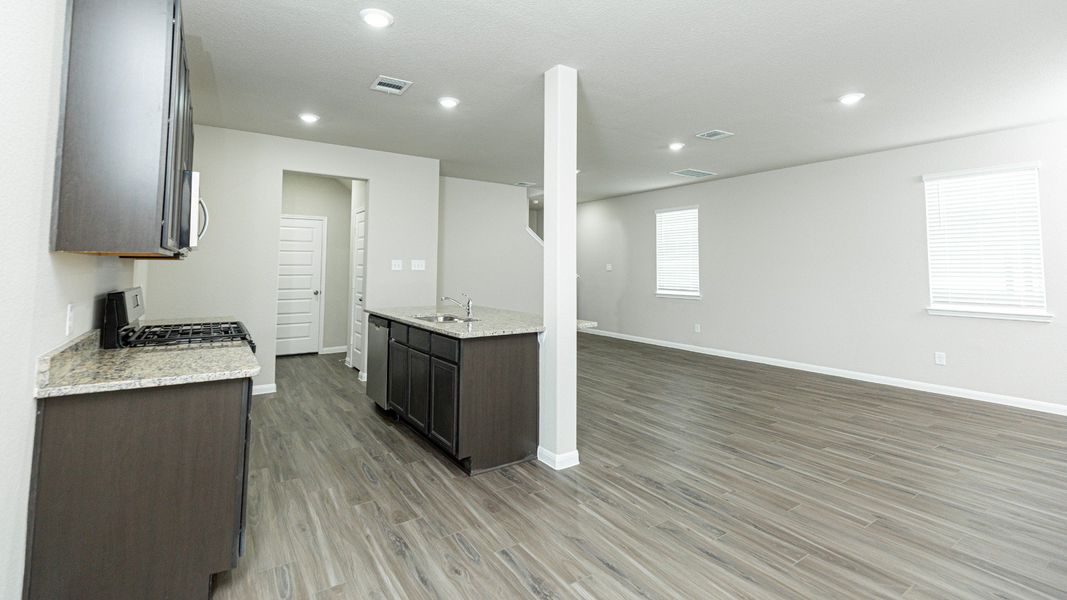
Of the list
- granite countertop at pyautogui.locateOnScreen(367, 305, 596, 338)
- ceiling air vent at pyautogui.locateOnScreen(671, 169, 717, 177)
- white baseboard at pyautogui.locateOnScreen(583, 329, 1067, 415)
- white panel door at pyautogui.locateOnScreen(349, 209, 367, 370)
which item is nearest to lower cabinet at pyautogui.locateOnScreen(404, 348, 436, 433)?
granite countertop at pyautogui.locateOnScreen(367, 305, 596, 338)

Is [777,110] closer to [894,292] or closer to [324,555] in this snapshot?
[894,292]

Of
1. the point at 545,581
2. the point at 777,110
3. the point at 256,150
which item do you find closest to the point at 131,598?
the point at 545,581

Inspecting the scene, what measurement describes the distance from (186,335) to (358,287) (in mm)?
A: 3978

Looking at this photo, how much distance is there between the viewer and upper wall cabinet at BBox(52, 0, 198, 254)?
1.50m

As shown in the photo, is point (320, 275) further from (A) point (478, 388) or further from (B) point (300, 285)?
(A) point (478, 388)

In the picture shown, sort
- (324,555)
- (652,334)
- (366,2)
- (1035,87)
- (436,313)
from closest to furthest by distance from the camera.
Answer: (324,555), (366,2), (1035,87), (436,313), (652,334)

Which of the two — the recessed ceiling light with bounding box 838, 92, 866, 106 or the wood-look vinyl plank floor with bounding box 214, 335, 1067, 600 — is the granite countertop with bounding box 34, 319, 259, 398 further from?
the recessed ceiling light with bounding box 838, 92, 866, 106

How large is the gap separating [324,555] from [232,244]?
3.75 m

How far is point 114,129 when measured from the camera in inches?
60.2

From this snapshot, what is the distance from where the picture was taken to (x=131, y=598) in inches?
60.6

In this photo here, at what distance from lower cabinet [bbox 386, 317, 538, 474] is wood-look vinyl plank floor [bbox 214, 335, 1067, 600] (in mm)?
139

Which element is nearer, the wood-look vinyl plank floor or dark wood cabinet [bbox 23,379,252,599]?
dark wood cabinet [bbox 23,379,252,599]

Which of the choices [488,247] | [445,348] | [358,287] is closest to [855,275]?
[488,247]

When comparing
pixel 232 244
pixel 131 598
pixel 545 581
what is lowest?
pixel 545 581
